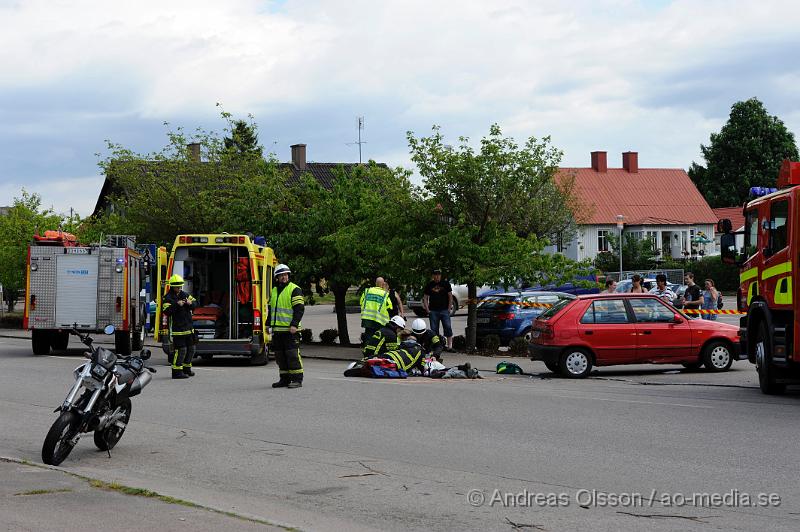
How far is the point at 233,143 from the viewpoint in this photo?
39625 mm

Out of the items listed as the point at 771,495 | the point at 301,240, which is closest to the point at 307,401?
the point at 771,495

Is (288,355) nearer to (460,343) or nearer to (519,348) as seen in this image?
(519,348)

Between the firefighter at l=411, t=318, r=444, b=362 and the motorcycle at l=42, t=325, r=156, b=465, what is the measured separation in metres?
8.49

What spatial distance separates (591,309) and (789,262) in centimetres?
518

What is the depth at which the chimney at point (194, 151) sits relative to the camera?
38.0 m

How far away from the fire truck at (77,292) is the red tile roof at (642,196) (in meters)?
51.8

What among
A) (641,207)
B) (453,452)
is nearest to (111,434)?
(453,452)

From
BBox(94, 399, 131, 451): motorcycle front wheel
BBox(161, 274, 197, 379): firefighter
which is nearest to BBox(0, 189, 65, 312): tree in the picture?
BBox(161, 274, 197, 379): firefighter

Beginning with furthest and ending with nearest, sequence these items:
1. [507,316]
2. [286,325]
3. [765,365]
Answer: [507,316], [286,325], [765,365]

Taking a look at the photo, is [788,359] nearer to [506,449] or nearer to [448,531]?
[506,449]

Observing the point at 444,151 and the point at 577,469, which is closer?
the point at 577,469

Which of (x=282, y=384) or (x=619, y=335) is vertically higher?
(x=619, y=335)

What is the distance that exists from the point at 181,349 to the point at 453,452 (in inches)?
369

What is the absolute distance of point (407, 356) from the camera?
18.2 metres
